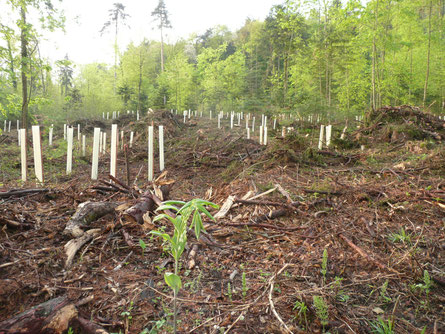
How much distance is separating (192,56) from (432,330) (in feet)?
165

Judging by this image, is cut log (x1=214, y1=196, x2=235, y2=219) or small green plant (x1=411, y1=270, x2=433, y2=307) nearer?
small green plant (x1=411, y1=270, x2=433, y2=307)

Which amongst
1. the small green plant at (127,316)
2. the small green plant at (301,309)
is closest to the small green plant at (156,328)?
the small green plant at (127,316)

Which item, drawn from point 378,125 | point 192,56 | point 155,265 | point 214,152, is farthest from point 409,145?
point 192,56

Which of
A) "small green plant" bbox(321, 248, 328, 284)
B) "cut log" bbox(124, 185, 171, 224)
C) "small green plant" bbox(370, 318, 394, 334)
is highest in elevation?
"cut log" bbox(124, 185, 171, 224)

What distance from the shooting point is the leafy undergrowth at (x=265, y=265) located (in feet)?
5.96

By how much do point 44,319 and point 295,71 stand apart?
916 inches

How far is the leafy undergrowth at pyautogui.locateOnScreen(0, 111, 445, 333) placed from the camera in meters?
1.82

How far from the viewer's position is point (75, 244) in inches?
97.6

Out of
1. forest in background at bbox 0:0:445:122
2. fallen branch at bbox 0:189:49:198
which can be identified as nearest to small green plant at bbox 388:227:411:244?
fallen branch at bbox 0:189:49:198

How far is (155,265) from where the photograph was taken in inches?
97.4

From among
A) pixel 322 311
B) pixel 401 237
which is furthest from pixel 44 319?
pixel 401 237

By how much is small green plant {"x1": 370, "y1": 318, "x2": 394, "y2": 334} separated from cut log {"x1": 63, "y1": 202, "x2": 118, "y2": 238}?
2747mm

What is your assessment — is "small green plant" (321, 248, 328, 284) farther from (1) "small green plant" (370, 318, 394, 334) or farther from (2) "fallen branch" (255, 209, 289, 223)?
(2) "fallen branch" (255, 209, 289, 223)

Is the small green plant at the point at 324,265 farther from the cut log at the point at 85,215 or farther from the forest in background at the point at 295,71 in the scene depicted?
the forest in background at the point at 295,71
